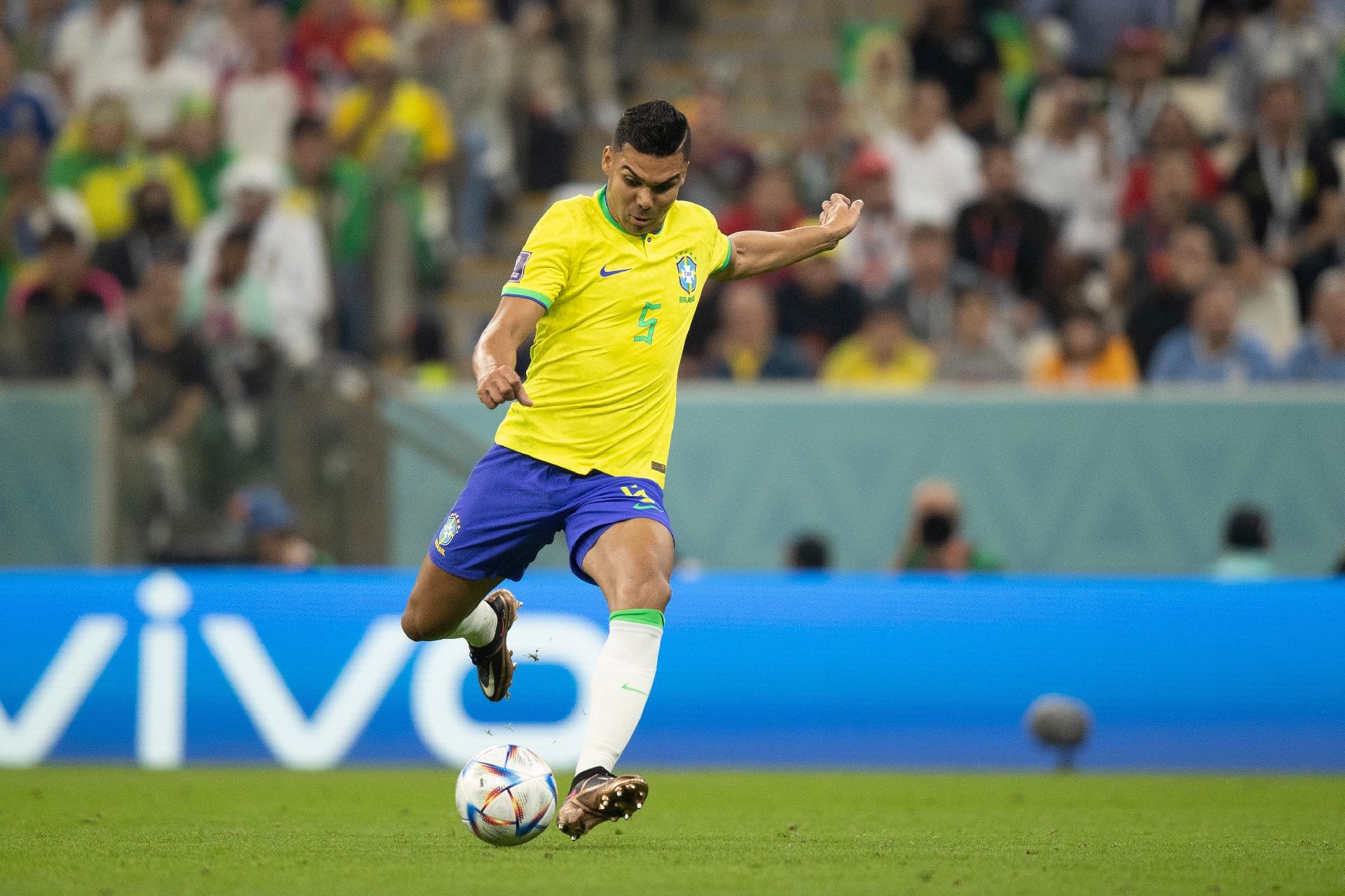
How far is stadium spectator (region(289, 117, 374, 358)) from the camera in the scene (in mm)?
13734

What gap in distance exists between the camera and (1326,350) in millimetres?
12461

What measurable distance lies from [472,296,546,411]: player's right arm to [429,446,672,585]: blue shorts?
0.53m

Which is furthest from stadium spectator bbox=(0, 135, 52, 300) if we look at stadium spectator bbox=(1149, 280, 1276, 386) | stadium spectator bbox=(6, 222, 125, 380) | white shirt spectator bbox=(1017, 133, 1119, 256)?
stadium spectator bbox=(1149, 280, 1276, 386)

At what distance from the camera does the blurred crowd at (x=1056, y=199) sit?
12.7 metres

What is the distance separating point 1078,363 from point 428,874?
7910 millimetres

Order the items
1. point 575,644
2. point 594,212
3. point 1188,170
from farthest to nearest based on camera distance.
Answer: point 1188,170
point 575,644
point 594,212

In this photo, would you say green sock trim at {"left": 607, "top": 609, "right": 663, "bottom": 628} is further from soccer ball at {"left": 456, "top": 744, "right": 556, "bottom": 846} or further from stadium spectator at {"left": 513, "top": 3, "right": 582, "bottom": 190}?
stadium spectator at {"left": 513, "top": 3, "right": 582, "bottom": 190}

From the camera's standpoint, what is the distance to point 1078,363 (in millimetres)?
12703

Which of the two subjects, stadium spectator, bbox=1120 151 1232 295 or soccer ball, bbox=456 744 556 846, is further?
stadium spectator, bbox=1120 151 1232 295

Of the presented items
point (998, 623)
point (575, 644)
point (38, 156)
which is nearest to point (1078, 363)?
point (998, 623)

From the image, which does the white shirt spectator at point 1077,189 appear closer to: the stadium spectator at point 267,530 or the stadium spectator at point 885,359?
the stadium spectator at point 885,359

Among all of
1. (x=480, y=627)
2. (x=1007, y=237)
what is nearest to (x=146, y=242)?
(x=1007, y=237)

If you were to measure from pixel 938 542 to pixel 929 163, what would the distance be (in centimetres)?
Result: 393

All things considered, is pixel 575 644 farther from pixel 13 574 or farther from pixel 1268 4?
pixel 1268 4
